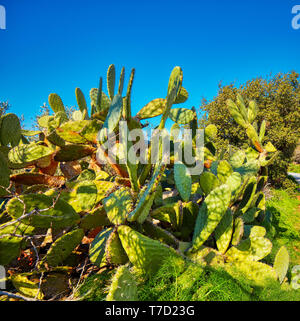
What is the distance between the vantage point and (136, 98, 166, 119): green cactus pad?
4.06 ft

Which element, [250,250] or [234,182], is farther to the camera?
[234,182]

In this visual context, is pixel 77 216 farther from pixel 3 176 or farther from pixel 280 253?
pixel 280 253

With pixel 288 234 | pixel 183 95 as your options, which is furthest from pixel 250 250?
pixel 288 234

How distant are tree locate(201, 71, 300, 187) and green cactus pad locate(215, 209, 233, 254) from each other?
6.29 metres

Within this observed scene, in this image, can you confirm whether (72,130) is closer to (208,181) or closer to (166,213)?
(166,213)

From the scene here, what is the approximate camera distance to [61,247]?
876mm

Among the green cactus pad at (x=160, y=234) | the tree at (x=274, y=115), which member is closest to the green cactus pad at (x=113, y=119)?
the green cactus pad at (x=160, y=234)

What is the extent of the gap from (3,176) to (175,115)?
1142 mm

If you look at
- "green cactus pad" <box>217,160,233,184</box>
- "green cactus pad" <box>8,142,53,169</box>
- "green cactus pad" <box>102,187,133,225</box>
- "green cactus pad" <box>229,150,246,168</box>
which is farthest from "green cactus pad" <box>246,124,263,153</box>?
"green cactus pad" <box>8,142,53,169</box>

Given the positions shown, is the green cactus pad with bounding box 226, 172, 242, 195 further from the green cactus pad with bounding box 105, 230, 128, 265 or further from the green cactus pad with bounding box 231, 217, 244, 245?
the green cactus pad with bounding box 105, 230, 128, 265

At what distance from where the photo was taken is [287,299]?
861 mm

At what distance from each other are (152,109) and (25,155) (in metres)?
0.84

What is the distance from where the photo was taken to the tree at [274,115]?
6738mm

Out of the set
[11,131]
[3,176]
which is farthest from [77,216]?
[11,131]
